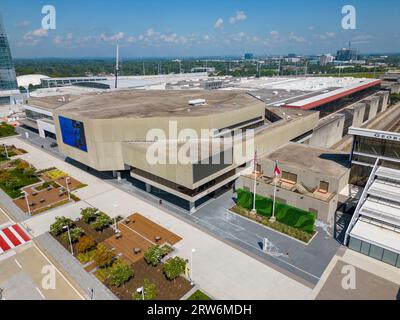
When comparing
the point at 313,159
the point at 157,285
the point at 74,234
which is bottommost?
the point at 157,285

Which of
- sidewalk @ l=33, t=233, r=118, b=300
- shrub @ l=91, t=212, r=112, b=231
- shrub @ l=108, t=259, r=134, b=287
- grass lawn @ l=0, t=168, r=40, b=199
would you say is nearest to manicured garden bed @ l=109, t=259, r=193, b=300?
shrub @ l=108, t=259, r=134, b=287

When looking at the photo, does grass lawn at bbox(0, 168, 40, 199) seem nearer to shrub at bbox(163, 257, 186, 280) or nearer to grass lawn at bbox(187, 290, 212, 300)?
shrub at bbox(163, 257, 186, 280)

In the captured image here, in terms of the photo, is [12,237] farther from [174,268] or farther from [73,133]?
[174,268]

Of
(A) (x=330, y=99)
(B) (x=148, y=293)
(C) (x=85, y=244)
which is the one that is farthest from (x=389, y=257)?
(A) (x=330, y=99)

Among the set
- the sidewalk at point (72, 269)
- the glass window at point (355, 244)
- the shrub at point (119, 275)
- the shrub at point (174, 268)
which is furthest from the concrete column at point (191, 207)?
the glass window at point (355, 244)

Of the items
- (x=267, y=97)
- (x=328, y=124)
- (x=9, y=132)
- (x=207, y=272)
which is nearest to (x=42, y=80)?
(x=9, y=132)
